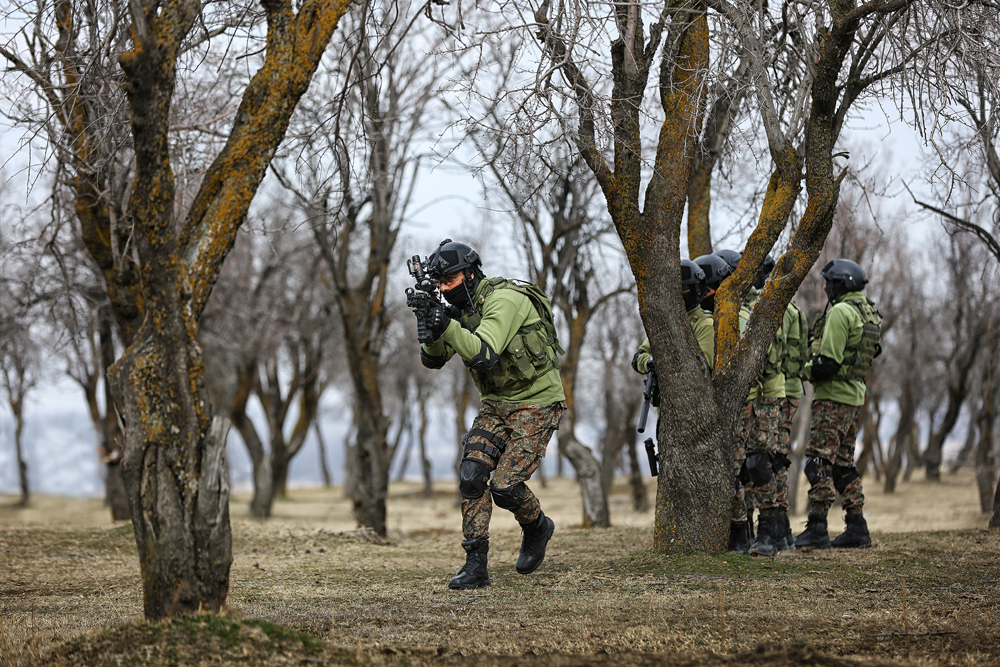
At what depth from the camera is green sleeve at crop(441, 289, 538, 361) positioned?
500 cm

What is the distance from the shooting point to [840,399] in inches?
292

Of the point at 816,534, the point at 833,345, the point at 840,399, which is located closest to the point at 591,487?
the point at 816,534

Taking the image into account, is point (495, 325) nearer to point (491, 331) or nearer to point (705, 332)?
point (491, 331)

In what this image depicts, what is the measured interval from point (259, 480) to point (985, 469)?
47.4 ft

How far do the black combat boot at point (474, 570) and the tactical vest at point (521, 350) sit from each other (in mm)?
974

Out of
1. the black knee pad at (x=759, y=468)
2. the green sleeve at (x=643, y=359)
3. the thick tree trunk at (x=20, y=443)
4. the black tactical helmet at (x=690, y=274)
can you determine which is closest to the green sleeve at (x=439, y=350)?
the green sleeve at (x=643, y=359)

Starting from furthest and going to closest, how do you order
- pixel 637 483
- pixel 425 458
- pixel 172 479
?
pixel 425 458 < pixel 637 483 < pixel 172 479

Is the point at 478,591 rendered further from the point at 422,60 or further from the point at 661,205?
the point at 422,60

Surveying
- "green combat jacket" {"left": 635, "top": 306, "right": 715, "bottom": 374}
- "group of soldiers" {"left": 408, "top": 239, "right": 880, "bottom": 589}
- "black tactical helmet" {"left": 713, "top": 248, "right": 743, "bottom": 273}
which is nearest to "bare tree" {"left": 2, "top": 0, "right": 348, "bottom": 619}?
"group of soldiers" {"left": 408, "top": 239, "right": 880, "bottom": 589}

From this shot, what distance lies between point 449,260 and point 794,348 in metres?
3.46

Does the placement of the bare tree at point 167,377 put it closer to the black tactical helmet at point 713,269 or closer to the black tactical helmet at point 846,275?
the black tactical helmet at point 713,269

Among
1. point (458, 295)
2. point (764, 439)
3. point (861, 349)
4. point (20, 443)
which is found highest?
point (458, 295)

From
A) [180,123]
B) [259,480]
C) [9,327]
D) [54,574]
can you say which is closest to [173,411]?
[54,574]

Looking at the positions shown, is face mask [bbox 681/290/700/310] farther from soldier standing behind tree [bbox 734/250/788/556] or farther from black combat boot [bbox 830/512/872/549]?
A: black combat boot [bbox 830/512/872/549]
